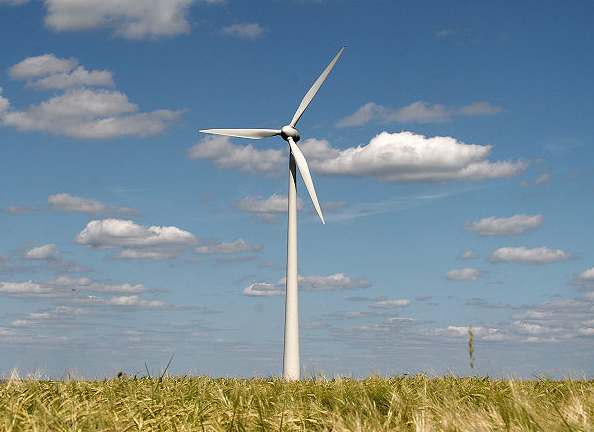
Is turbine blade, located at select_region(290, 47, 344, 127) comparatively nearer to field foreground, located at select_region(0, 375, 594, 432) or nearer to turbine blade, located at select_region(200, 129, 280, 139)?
turbine blade, located at select_region(200, 129, 280, 139)

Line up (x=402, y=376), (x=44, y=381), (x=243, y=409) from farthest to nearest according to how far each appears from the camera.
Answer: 1. (x=402, y=376)
2. (x=44, y=381)
3. (x=243, y=409)

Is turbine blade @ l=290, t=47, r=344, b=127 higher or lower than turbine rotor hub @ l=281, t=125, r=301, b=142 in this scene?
higher

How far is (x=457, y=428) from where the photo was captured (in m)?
10.9

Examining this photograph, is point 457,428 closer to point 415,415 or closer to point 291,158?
point 415,415

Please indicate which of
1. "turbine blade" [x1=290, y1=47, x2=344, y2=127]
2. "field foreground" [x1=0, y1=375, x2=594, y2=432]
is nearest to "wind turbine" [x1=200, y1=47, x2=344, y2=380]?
"turbine blade" [x1=290, y1=47, x2=344, y2=127]

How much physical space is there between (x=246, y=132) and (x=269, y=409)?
28.6 m

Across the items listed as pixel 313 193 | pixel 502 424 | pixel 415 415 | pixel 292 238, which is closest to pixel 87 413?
pixel 415 415

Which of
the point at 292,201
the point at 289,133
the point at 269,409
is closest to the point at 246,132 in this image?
the point at 289,133

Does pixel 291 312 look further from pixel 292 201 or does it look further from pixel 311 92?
pixel 311 92

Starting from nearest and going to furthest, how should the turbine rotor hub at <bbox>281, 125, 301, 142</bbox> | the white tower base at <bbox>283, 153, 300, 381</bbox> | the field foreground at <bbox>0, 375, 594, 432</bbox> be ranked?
1. the field foreground at <bbox>0, 375, 594, 432</bbox>
2. the white tower base at <bbox>283, 153, 300, 381</bbox>
3. the turbine rotor hub at <bbox>281, 125, 301, 142</bbox>

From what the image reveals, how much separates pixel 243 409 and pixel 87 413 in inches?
114

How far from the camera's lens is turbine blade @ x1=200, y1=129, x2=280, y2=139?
41625 mm

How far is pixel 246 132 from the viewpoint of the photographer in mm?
41688

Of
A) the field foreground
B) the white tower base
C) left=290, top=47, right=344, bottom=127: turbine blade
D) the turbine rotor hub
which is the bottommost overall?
the field foreground
